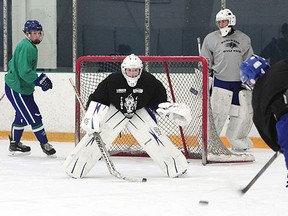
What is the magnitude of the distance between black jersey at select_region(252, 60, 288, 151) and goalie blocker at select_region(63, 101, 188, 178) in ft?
6.35

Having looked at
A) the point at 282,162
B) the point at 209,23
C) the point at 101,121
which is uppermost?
the point at 209,23

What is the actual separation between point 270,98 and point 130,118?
7.08 ft

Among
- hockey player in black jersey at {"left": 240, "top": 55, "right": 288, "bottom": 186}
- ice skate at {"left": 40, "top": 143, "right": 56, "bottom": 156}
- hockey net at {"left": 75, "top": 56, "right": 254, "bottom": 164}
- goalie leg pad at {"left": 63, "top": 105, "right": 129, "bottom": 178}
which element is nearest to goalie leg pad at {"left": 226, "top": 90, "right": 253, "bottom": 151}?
hockey net at {"left": 75, "top": 56, "right": 254, "bottom": 164}

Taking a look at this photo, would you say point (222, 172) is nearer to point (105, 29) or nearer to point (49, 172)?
point (49, 172)

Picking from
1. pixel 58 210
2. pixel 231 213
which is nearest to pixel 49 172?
pixel 58 210

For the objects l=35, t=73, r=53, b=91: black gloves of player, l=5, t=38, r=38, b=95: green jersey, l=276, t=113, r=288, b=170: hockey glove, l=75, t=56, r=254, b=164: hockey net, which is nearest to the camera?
l=276, t=113, r=288, b=170: hockey glove

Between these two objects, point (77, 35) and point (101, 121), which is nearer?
point (101, 121)

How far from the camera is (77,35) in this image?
7398mm

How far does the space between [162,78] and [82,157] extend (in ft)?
6.31

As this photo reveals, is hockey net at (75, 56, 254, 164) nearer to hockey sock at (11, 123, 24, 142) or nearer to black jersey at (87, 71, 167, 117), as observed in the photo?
hockey sock at (11, 123, 24, 142)

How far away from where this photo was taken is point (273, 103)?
9.14ft

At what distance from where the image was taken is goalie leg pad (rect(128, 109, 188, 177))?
15.9ft

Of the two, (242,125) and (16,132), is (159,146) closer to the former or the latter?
(242,125)

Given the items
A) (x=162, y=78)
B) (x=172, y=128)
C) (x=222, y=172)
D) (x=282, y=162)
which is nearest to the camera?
(x=222, y=172)
